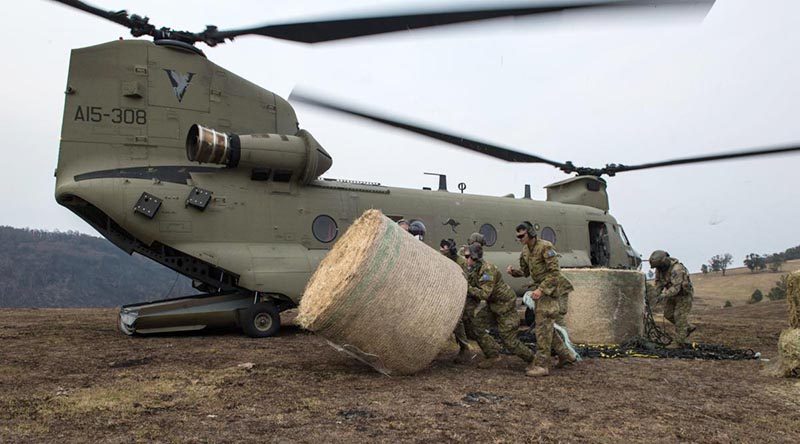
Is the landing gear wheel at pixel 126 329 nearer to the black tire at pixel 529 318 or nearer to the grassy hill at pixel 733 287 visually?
the black tire at pixel 529 318

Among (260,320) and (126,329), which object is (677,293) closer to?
(260,320)

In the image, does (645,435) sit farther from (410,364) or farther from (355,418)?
(410,364)

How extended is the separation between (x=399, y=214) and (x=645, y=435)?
8074mm

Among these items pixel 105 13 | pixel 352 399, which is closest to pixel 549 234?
pixel 352 399

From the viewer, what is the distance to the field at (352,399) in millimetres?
3908

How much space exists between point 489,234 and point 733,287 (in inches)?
1162

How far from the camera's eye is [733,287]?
35.0m

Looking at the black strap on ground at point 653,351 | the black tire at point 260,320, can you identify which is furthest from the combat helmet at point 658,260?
A: the black tire at point 260,320

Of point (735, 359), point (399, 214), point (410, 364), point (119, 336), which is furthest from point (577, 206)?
point (119, 336)

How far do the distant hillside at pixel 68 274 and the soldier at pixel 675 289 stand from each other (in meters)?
44.0

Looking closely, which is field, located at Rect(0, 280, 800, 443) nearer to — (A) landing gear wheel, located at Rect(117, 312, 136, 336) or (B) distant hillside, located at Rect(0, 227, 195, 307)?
(A) landing gear wheel, located at Rect(117, 312, 136, 336)

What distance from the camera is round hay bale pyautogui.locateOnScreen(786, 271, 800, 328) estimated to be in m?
→ 6.32

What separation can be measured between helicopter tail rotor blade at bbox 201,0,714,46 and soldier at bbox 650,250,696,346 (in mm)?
5438

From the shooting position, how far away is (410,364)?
19.4 ft
